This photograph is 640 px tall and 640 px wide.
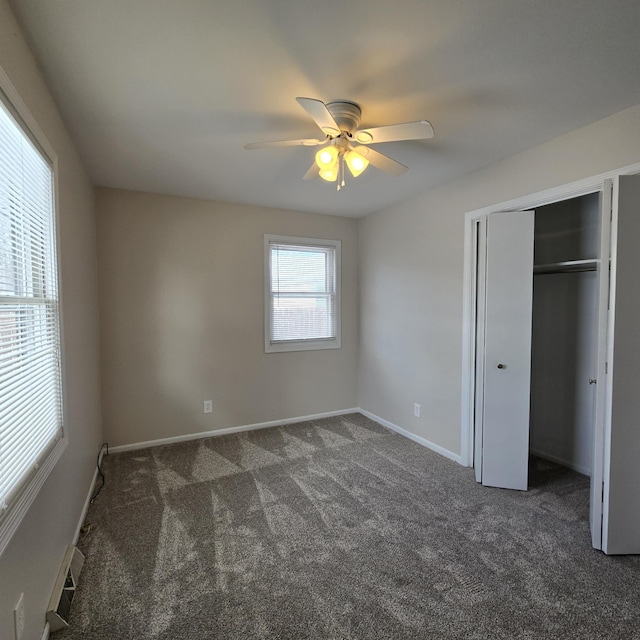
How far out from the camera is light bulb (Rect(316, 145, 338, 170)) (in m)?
1.90

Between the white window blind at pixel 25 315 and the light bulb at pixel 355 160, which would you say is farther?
the light bulb at pixel 355 160

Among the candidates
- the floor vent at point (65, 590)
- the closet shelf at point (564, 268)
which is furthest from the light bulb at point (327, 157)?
the floor vent at point (65, 590)

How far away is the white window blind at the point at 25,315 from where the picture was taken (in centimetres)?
123

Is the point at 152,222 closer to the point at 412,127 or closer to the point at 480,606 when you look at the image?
the point at 412,127

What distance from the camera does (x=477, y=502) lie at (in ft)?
8.05

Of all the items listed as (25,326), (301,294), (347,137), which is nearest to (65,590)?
(25,326)

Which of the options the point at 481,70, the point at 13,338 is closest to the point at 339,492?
the point at 13,338

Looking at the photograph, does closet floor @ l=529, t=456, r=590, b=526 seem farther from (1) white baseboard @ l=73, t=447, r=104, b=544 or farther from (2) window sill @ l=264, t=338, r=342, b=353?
(1) white baseboard @ l=73, t=447, r=104, b=544

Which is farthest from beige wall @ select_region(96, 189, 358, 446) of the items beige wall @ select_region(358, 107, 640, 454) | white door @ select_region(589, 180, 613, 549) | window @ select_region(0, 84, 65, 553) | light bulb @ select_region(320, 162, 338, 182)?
white door @ select_region(589, 180, 613, 549)

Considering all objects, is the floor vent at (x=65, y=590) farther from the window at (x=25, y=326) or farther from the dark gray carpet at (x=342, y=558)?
the window at (x=25, y=326)

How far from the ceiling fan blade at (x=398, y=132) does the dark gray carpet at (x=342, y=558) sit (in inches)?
88.6

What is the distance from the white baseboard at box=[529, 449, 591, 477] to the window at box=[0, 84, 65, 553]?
374 cm

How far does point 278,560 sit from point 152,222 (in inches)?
121

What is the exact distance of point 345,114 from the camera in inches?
74.1
